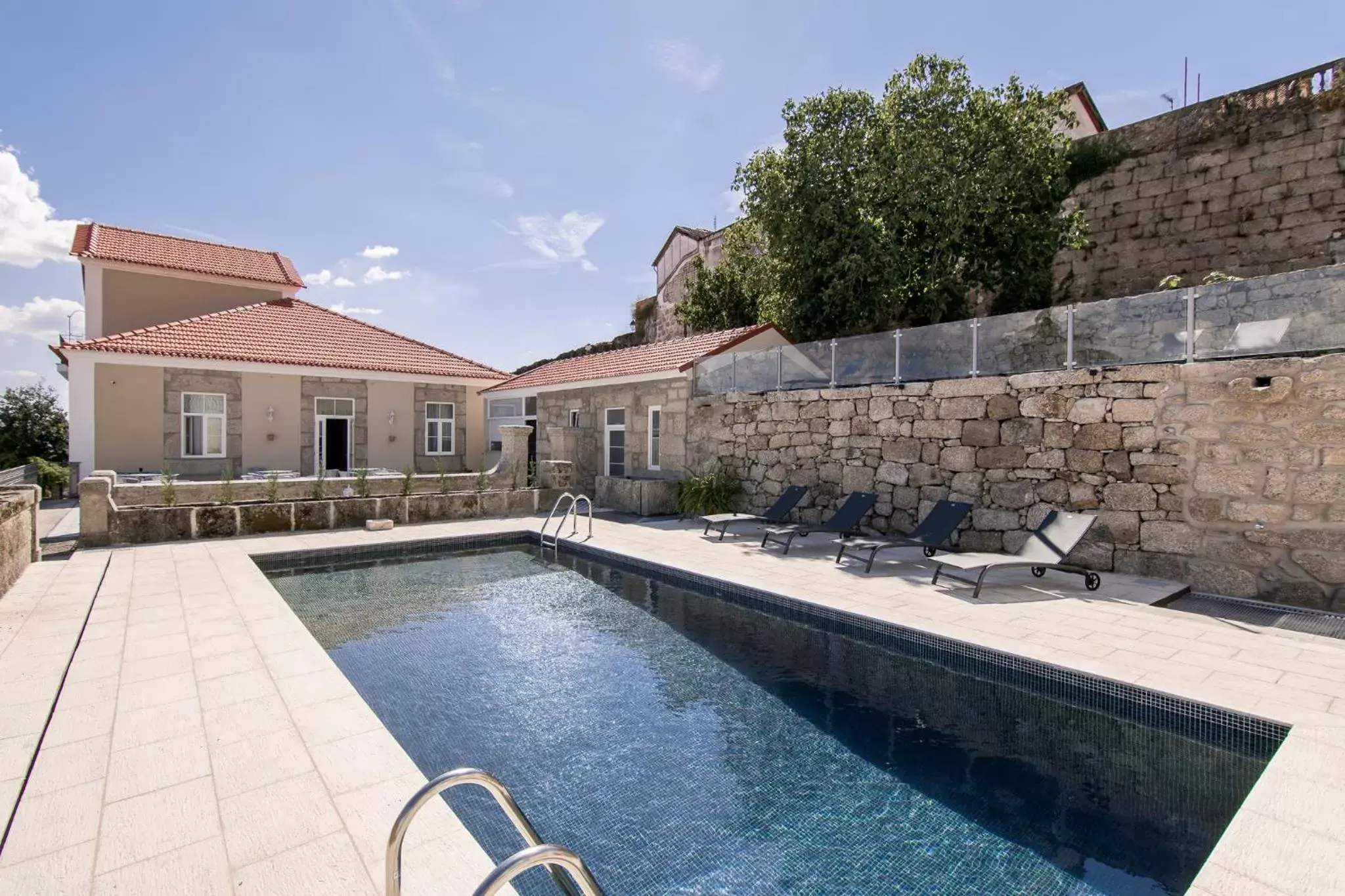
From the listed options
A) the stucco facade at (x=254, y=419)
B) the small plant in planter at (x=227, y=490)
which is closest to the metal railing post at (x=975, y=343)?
the stucco facade at (x=254, y=419)

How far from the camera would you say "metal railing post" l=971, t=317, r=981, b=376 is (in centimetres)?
922

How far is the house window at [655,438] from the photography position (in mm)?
14703

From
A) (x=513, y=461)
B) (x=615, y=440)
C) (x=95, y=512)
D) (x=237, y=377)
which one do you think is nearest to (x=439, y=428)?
(x=237, y=377)

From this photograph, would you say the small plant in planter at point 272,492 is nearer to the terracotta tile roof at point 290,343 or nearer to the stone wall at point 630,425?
the stone wall at point 630,425

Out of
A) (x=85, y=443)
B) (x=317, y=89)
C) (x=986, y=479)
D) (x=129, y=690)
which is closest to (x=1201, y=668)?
(x=986, y=479)

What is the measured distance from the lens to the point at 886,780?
12.2 ft

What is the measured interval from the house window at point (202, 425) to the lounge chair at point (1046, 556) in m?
17.1

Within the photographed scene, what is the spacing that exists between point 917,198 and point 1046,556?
9686mm

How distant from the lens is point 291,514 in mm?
10852

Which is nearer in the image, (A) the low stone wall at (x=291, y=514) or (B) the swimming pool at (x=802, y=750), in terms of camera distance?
(B) the swimming pool at (x=802, y=750)

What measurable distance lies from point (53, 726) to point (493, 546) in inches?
276

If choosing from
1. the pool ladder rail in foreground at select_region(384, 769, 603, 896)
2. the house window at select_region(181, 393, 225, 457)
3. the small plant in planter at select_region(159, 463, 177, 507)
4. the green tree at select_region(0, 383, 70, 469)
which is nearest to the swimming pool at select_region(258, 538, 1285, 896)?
the pool ladder rail in foreground at select_region(384, 769, 603, 896)

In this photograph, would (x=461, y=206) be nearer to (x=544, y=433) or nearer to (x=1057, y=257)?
(x=544, y=433)

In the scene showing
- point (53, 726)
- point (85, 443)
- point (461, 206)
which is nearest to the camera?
point (53, 726)
